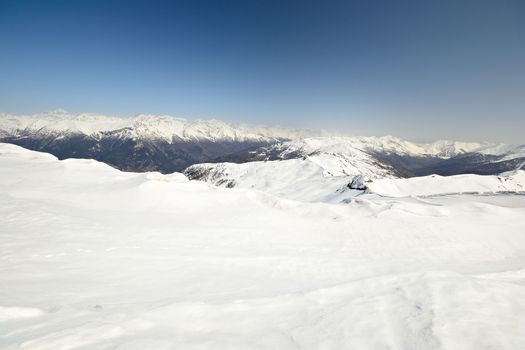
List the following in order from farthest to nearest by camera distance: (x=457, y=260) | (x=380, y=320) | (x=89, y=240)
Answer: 1. (x=457, y=260)
2. (x=89, y=240)
3. (x=380, y=320)

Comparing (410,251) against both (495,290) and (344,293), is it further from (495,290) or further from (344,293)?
(344,293)

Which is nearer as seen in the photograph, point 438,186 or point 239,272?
point 239,272

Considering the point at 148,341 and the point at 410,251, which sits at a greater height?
the point at 148,341

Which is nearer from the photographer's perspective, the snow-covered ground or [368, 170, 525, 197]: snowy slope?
the snow-covered ground

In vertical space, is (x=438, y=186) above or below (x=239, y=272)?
above

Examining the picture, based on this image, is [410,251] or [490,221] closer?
[410,251]

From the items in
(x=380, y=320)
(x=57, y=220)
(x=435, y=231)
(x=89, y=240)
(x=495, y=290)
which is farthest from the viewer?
(x=435, y=231)

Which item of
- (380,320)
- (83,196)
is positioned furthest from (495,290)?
(83,196)

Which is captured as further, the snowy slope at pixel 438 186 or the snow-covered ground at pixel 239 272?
the snowy slope at pixel 438 186
